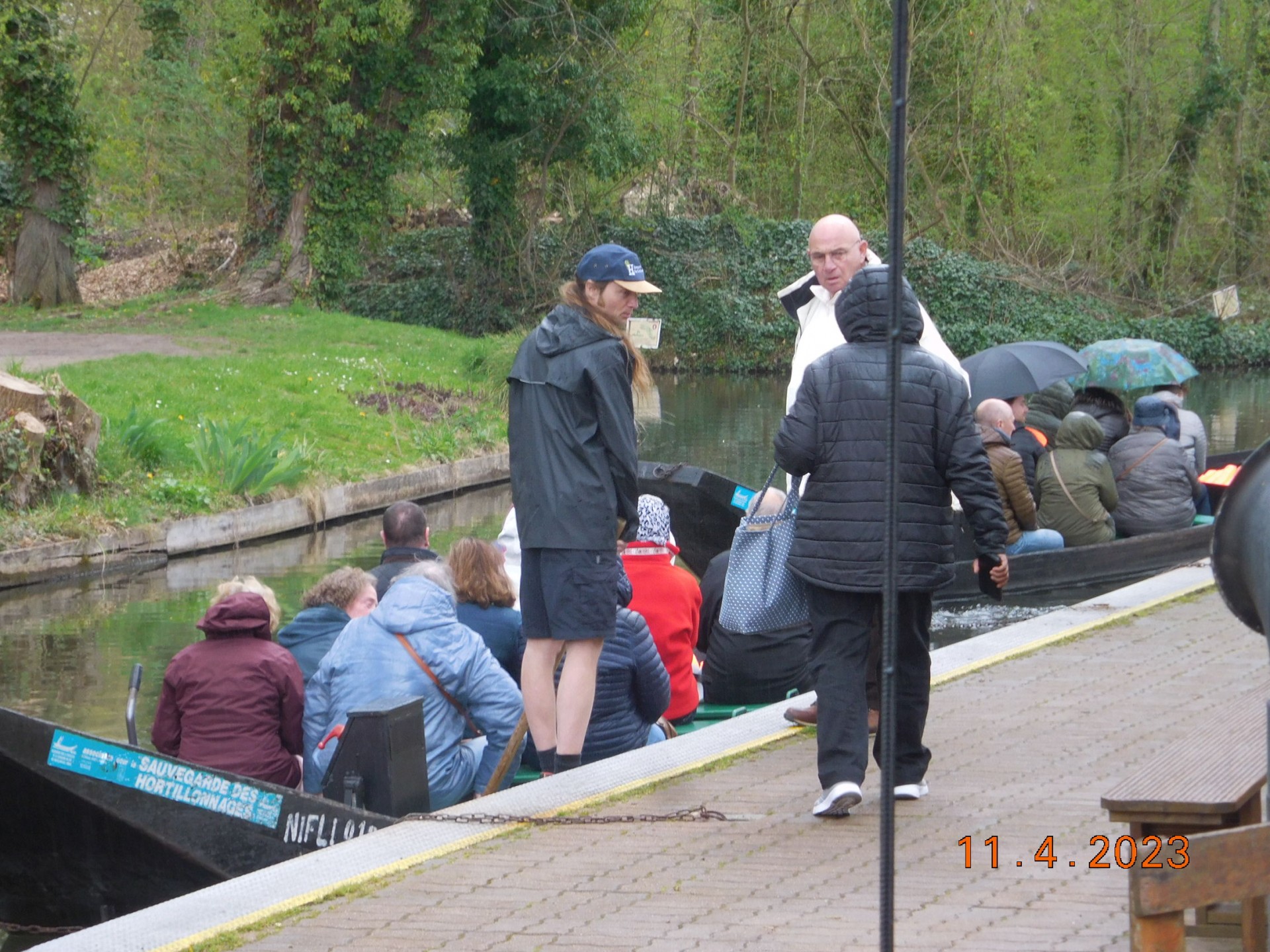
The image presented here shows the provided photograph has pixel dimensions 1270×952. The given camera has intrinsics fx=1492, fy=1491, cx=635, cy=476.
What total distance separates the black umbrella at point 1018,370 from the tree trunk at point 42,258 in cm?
2165

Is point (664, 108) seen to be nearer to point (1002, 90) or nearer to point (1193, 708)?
point (1002, 90)

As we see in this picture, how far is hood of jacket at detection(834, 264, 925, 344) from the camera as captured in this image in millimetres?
4645

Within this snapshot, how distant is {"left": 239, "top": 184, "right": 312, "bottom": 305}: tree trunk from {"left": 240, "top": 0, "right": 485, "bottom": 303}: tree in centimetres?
2

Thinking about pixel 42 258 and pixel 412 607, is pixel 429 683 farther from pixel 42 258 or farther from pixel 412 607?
pixel 42 258

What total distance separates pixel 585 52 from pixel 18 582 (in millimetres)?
20795

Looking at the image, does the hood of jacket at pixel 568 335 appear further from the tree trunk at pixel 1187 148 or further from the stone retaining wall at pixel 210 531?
the tree trunk at pixel 1187 148

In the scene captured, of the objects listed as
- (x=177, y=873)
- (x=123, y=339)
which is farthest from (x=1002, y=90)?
(x=177, y=873)

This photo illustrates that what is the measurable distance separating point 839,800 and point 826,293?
2079mm

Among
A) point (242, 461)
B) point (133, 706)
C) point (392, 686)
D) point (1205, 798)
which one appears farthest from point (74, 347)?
point (1205, 798)

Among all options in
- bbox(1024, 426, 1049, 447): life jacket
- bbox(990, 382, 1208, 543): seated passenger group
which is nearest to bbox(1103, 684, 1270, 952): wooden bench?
bbox(990, 382, 1208, 543): seated passenger group

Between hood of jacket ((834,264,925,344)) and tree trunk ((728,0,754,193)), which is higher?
tree trunk ((728,0,754,193))

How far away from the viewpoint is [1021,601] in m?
11.5

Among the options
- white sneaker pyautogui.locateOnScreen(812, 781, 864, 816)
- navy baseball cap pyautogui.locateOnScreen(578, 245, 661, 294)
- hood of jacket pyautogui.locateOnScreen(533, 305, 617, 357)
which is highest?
navy baseball cap pyautogui.locateOnScreen(578, 245, 661, 294)
